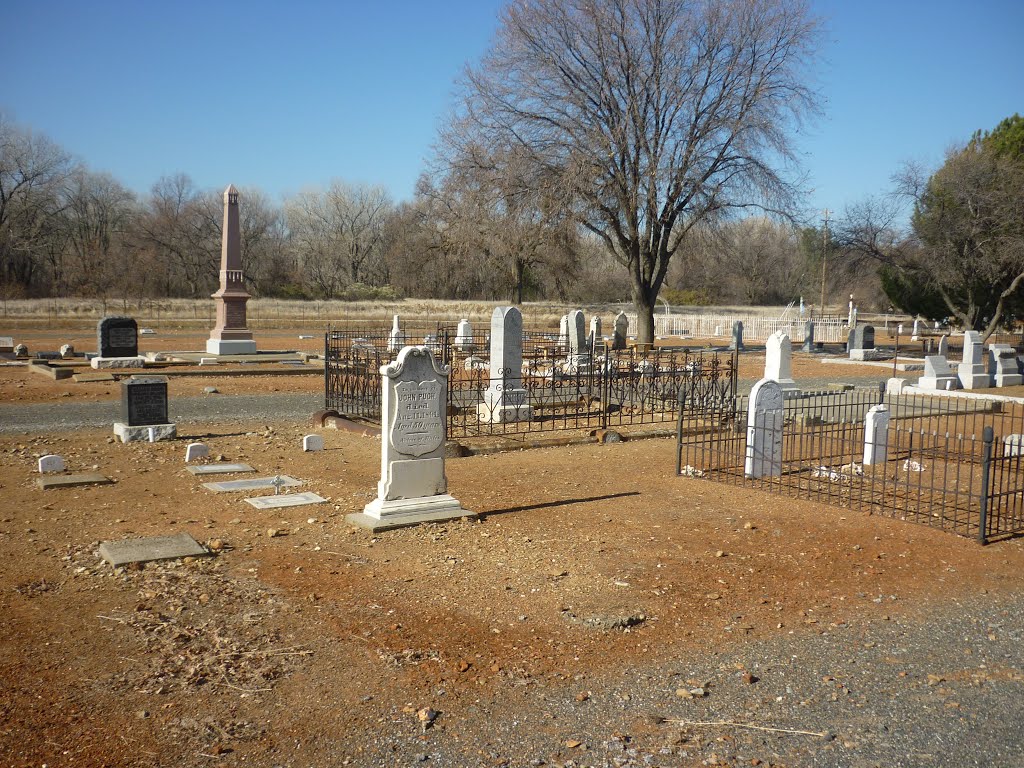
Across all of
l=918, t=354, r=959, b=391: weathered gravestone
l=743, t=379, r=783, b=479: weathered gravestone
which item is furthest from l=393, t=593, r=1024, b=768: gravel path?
l=918, t=354, r=959, b=391: weathered gravestone

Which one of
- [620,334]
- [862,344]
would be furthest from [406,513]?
[862,344]

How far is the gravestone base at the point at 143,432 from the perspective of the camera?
1238 centimetres

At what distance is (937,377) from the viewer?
69.2ft

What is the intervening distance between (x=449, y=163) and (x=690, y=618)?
92.6ft

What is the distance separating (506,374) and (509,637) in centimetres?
999

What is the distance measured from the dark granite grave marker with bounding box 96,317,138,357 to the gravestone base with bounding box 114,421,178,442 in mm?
11882

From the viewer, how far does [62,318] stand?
45.7 meters

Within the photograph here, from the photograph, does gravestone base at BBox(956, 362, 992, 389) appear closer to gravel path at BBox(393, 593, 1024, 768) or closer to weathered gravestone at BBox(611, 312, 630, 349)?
weathered gravestone at BBox(611, 312, 630, 349)

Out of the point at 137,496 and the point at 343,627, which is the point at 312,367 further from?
the point at 343,627

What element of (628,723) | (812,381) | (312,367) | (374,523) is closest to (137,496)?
(374,523)

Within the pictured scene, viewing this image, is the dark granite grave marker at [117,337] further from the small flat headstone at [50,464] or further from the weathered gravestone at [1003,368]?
the weathered gravestone at [1003,368]

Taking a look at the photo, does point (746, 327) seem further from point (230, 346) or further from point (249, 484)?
point (249, 484)

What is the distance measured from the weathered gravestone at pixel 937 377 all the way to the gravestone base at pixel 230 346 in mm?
19413

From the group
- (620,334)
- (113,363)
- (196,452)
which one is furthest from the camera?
(620,334)
